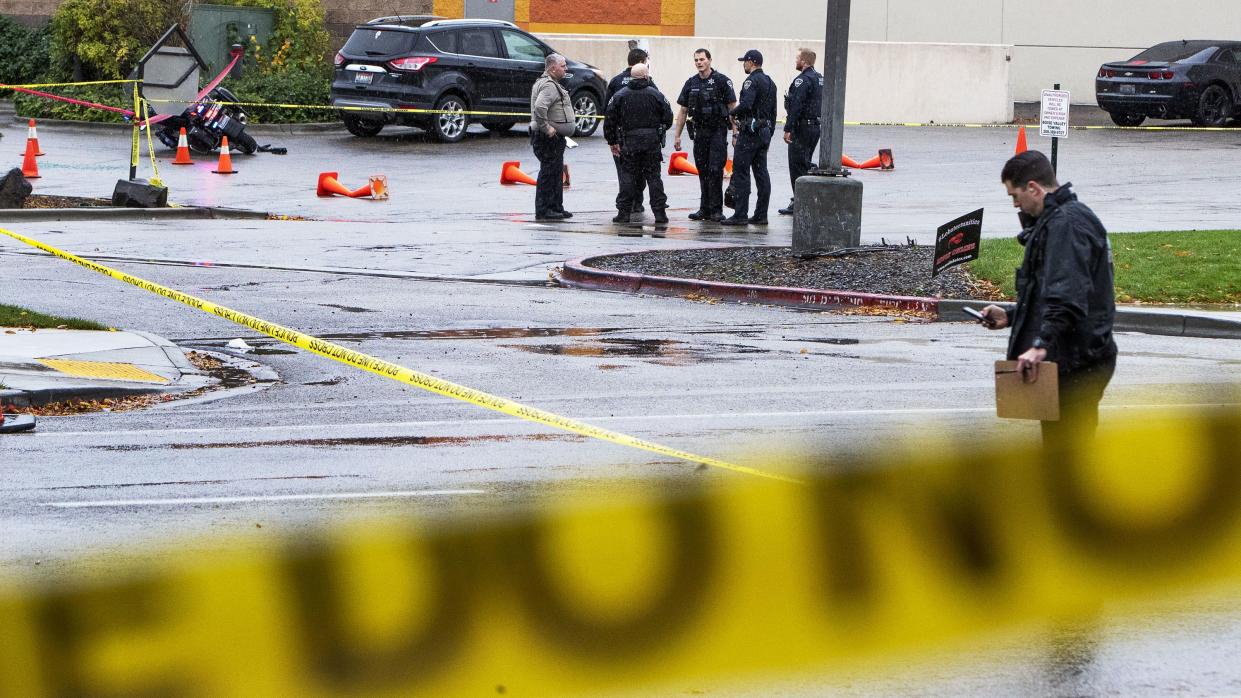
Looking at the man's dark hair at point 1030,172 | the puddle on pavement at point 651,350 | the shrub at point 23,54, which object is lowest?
the puddle on pavement at point 651,350

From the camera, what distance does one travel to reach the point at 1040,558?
685cm

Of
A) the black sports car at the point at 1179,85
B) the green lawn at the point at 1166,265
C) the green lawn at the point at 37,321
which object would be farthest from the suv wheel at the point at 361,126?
the green lawn at the point at 37,321

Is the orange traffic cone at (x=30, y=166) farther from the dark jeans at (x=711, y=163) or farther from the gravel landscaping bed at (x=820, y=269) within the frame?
the gravel landscaping bed at (x=820, y=269)

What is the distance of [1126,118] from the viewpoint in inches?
1346

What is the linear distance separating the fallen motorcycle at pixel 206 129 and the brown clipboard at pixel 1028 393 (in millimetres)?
22217

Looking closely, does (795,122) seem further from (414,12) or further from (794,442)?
(414,12)

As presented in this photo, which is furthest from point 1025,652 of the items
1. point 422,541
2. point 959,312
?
point 959,312

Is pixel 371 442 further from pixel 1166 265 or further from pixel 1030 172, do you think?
pixel 1166 265

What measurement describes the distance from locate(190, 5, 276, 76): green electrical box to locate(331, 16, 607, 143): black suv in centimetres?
617

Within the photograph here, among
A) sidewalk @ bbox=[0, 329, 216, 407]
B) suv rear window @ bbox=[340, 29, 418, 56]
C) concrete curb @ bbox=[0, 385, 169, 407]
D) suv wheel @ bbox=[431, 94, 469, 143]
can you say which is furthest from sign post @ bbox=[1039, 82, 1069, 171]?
suv rear window @ bbox=[340, 29, 418, 56]

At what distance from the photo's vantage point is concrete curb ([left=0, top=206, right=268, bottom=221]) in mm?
20375

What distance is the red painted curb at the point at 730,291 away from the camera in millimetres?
14609

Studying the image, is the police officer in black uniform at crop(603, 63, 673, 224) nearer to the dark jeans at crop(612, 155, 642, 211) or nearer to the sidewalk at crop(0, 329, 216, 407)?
the dark jeans at crop(612, 155, 642, 211)

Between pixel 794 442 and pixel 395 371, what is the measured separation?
A: 2030 millimetres
